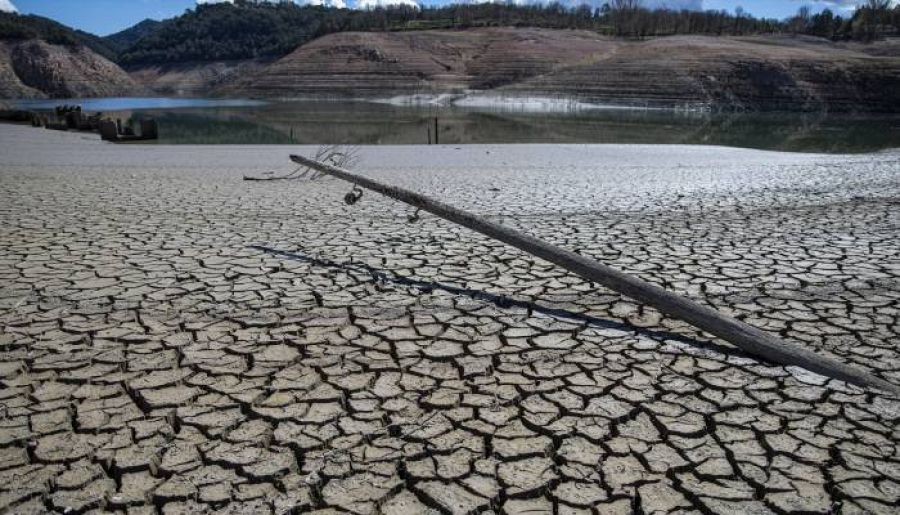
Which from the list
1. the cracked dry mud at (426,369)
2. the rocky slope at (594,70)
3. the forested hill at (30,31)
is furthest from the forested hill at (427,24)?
the cracked dry mud at (426,369)

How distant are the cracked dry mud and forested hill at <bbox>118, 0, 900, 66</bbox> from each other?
90775mm

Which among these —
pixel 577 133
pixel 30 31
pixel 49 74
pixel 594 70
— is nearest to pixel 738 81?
pixel 594 70

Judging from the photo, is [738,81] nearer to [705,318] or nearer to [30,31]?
[705,318]

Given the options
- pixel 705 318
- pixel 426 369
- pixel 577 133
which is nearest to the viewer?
pixel 426 369

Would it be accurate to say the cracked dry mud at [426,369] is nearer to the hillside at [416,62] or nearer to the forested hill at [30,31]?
the hillside at [416,62]

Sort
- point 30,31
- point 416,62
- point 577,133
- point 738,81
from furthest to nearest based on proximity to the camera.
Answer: point 30,31
point 416,62
point 738,81
point 577,133

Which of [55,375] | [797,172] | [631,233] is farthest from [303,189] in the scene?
[797,172]

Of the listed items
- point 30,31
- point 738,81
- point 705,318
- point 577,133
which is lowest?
point 705,318

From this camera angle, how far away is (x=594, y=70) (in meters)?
60.3

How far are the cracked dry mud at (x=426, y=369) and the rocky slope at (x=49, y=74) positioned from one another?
94450 mm

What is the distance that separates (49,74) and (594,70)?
7606 cm

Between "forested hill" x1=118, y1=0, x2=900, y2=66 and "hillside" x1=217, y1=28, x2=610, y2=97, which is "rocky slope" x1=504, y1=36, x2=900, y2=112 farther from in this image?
"forested hill" x1=118, y1=0, x2=900, y2=66

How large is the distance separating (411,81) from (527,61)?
14.1 metres

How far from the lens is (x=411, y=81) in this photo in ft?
234
